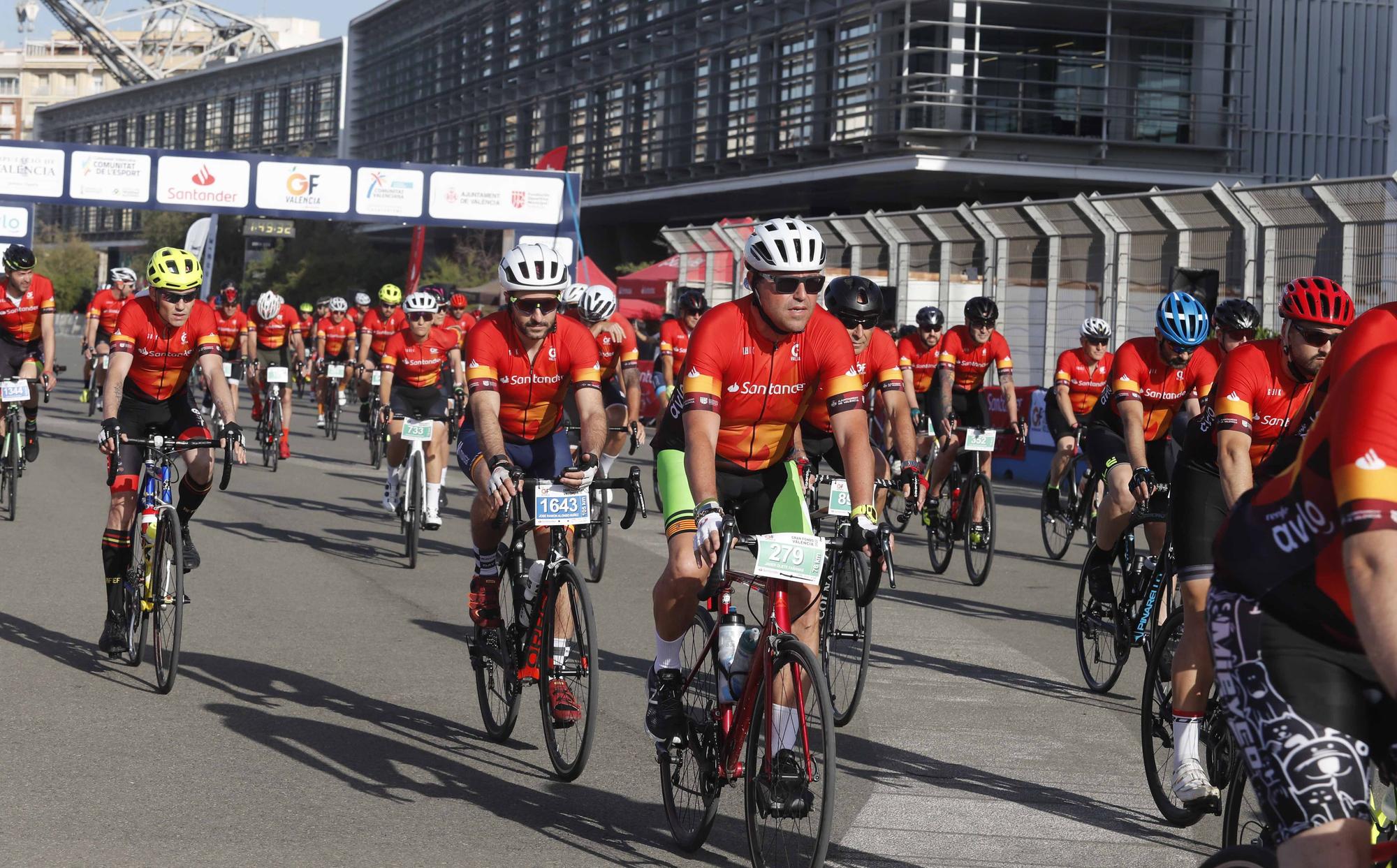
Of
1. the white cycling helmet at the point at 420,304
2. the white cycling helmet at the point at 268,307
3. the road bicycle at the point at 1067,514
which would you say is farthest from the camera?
the white cycling helmet at the point at 268,307

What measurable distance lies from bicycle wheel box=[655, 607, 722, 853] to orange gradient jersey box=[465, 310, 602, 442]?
2180mm

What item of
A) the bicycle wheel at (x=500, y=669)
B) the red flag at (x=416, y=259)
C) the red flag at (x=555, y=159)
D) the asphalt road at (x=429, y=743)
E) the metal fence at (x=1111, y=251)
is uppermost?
the red flag at (x=555, y=159)

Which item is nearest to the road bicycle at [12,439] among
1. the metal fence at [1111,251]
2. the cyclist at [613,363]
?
the cyclist at [613,363]

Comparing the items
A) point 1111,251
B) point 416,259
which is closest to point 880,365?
point 1111,251

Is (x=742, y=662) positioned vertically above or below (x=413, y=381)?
below

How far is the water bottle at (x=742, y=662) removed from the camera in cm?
499

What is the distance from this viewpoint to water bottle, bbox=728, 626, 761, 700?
4993mm

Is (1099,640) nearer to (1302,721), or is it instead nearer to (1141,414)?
(1141,414)

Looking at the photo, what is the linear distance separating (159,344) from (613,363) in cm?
506

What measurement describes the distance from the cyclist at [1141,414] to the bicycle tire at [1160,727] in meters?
1.44

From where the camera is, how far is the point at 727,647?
16.7ft

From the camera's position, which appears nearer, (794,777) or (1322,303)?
(794,777)

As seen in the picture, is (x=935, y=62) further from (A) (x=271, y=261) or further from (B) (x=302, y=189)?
(A) (x=271, y=261)

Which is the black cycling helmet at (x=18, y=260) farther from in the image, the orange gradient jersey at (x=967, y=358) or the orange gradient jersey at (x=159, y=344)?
the orange gradient jersey at (x=967, y=358)
